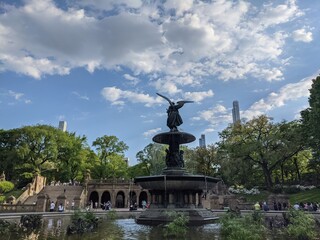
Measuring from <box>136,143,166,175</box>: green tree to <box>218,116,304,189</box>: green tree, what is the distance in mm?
12393

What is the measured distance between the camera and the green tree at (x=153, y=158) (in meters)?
53.9

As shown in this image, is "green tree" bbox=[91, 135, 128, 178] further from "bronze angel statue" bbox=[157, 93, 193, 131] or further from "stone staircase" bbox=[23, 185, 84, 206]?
"bronze angel statue" bbox=[157, 93, 193, 131]

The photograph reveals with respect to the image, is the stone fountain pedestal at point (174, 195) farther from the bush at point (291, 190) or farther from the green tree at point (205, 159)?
the green tree at point (205, 159)

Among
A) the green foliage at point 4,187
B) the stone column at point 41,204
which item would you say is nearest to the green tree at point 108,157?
the green foliage at point 4,187

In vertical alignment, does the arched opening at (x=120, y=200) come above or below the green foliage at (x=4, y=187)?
below

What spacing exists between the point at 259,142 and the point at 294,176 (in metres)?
25.3

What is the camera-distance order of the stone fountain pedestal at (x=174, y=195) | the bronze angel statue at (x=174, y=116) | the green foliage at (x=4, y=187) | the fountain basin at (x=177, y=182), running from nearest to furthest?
the stone fountain pedestal at (x=174, y=195) → the fountain basin at (x=177, y=182) → the bronze angel statue at (x=174, y=116) → the green foliage at (x=4, y=187)

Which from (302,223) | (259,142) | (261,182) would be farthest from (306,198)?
(302,223)

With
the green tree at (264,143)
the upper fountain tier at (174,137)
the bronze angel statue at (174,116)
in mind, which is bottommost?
the upper fountain tier at (174,137)

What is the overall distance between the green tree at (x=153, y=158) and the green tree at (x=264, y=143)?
1239 cm

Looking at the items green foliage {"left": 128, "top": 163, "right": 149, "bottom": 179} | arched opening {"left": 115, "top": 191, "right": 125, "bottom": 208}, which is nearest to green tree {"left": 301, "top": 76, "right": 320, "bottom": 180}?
arched opening {"left": 115, "top": 191, "right": 125, "bottom": 208}

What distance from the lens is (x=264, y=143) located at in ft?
140

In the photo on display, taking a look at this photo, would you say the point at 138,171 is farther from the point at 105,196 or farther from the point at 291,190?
the point at 291,190

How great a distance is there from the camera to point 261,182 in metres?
55.4
